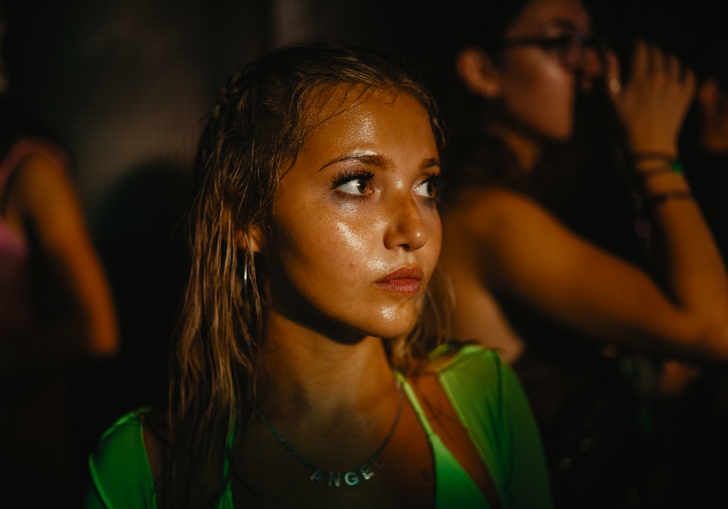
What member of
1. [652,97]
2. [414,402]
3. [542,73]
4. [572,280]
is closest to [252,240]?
[414,402]

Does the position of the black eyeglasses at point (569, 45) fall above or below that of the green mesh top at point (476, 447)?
above

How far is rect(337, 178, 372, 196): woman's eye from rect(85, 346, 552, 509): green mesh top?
0.42 meters

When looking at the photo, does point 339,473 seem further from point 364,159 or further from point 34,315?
point 34,315

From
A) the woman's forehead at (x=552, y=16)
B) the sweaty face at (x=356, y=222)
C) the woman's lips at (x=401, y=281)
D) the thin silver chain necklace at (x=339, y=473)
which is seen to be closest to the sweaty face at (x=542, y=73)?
the woman's forehead at (x=552, y=16)

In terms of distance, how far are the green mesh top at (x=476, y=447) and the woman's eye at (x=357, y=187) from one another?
0.42 meters

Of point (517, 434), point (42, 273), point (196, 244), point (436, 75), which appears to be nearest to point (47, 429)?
point (42, 273)

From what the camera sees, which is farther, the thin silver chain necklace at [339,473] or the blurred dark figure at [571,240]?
the blurred dark figure at [571,240]

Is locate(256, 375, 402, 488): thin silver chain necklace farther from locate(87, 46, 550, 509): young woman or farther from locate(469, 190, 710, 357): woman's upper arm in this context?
locate(469, 190, 710, 357): woman's upper arm

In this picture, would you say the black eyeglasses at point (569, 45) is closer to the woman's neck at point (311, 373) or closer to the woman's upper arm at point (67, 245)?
the woman's neck at point (311, 373)

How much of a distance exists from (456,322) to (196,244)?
2.25 feet

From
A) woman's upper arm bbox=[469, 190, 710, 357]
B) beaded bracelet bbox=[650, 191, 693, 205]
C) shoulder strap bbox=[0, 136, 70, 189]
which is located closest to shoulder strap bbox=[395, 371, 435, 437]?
woman's upper arm bbox=[469, 190, 710, 357]

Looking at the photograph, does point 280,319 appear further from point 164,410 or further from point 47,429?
point 47,429

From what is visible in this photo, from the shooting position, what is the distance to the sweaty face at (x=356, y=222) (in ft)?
2.39

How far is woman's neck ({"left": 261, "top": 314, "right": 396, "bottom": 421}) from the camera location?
845mm
